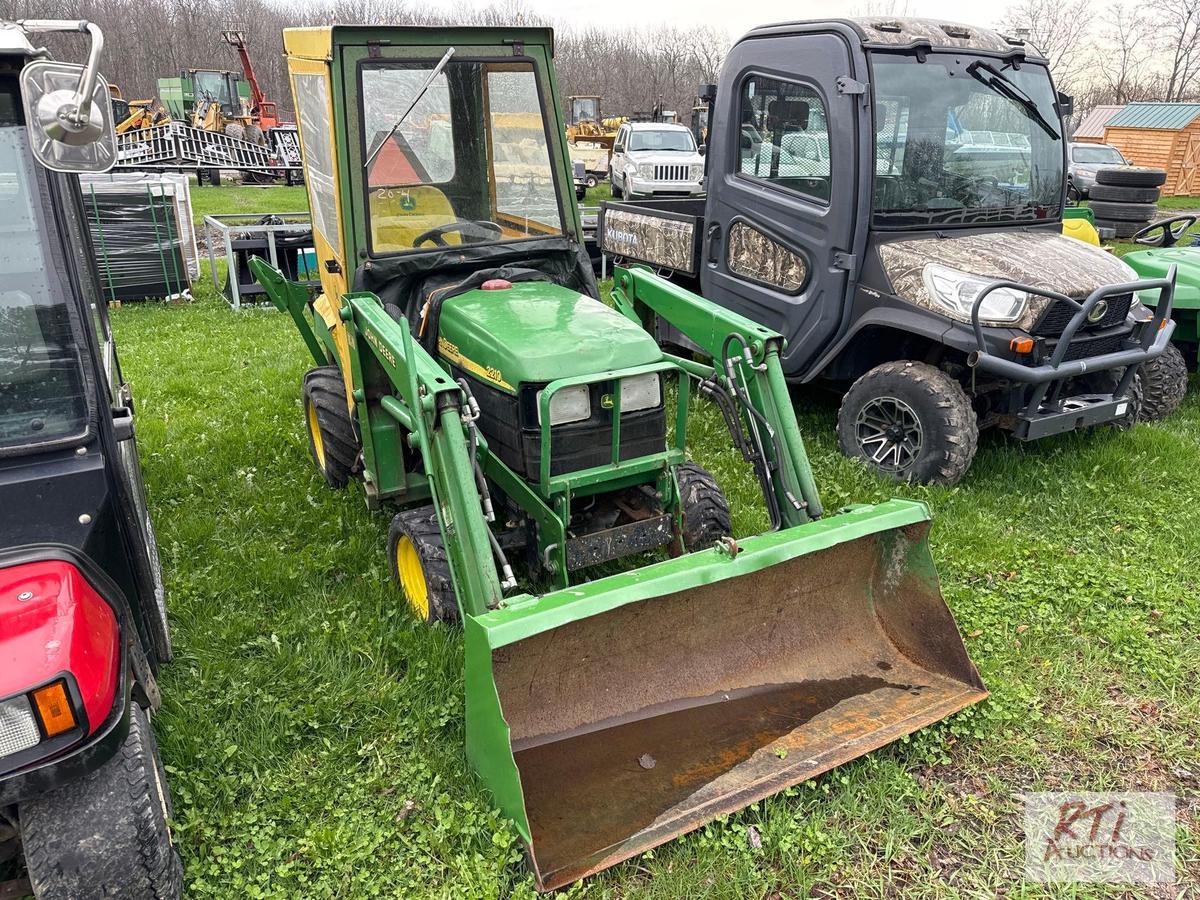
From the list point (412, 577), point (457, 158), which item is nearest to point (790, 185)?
point (457, 158)

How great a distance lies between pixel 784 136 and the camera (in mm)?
5531

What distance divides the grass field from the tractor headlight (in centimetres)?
87

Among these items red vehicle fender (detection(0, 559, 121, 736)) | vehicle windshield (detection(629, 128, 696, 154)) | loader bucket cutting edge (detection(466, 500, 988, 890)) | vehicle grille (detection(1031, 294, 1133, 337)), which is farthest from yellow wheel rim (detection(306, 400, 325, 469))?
vehicle windshield (detection(629, 128, 696, 154))

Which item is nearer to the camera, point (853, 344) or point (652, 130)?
point (853, 344)

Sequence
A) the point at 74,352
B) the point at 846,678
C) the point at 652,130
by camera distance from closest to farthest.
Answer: the point at 74,352 → the point at 846,678 → the point at 652,130

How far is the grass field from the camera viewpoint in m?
2.61

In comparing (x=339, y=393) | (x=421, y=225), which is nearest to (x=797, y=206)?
(x=421, y=225)

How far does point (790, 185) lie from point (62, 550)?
4.57 metres

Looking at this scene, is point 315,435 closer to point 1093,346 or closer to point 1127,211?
point 1093,346

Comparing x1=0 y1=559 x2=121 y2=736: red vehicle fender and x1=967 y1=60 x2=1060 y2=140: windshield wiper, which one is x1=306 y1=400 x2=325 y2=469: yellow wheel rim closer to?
x1=0 y1=559 x2=121 y2=736: red vehicle fender

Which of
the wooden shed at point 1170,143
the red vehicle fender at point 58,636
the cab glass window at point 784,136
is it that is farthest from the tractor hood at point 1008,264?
the wooden shed at point 1170,143

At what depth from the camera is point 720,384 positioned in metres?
3.81

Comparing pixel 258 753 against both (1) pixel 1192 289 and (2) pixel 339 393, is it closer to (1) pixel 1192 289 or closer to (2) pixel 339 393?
(2) pixel 339 393

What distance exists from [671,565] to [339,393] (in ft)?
→ 7.97
